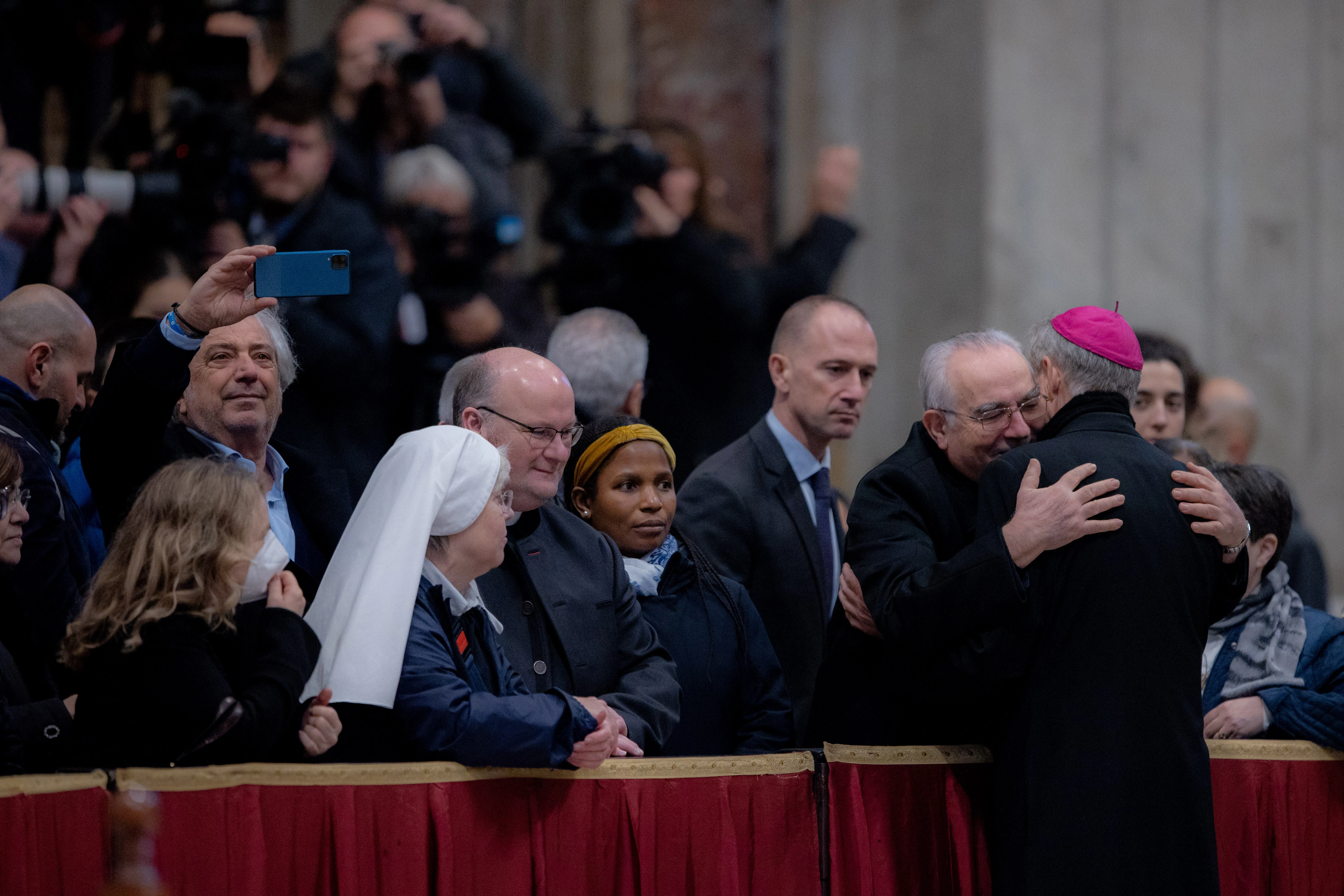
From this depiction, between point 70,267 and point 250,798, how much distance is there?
8.90 ft

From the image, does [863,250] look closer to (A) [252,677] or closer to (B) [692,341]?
(B) [692,341]

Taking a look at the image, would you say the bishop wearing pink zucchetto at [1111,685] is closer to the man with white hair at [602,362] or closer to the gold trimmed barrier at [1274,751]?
the gold trimmed barrier at [1274,751]

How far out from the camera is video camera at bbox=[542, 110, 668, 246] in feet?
20.2

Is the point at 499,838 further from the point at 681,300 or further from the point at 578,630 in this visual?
the point at 681,300

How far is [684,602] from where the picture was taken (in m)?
4.22

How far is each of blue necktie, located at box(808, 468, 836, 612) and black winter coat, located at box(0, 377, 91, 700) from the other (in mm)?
2026

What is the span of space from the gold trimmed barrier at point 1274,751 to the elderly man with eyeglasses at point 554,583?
1.32 meters

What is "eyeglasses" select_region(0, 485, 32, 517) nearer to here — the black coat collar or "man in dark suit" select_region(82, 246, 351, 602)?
"man in dark suit" select_region(82, 246, 351, 602)

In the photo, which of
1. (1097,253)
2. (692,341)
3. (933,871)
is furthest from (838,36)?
(933,871)

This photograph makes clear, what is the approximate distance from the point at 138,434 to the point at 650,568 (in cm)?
134

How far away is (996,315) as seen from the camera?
313 inches

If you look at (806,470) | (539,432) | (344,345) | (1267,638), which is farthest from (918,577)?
(344,345)

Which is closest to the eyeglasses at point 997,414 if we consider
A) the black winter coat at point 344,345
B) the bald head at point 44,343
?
the bald head at point 44,343

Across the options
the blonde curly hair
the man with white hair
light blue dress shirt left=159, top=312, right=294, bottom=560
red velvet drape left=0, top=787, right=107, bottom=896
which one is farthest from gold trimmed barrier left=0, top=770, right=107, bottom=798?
the man with white hair
